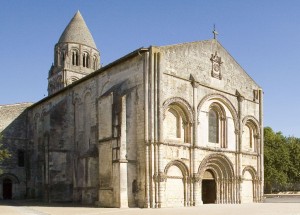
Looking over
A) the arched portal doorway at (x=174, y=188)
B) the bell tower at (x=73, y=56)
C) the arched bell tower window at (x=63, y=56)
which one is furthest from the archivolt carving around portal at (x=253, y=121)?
the arched bell tower window at (x=63, y=56)

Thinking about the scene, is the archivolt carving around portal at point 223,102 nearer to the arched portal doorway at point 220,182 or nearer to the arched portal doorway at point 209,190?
the arched portal doorway at point 220,182

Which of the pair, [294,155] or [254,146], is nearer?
[254,146]

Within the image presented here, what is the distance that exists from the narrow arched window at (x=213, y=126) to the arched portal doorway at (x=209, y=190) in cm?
237

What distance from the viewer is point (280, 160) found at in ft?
166

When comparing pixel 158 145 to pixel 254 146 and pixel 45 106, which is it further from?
pixel 45 106

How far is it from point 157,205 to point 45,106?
61.9 ft

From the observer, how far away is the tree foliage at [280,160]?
161 ft

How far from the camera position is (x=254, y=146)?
3077cm

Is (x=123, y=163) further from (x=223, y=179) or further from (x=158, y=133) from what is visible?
(x=223, y=179)

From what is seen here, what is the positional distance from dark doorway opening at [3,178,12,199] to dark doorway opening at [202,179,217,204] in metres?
20.6

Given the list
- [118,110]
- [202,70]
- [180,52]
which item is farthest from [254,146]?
[118,110]

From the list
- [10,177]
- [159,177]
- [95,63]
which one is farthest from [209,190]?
[95,63]

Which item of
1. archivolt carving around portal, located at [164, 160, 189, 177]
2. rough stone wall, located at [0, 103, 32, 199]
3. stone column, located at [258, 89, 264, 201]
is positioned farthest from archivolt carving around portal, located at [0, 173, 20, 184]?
stone column, located at [258, 89, 264, 201]

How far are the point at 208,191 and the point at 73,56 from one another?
30479 millimetres
